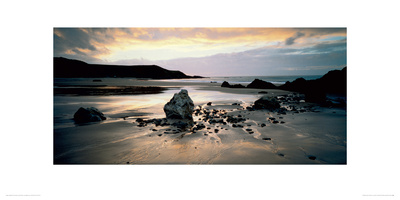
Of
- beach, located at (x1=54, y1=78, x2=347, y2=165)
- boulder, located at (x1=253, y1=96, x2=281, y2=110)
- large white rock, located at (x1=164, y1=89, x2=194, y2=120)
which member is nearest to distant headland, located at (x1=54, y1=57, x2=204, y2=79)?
beach, located at (x1=54, y1=78, x2=347, y2=165)

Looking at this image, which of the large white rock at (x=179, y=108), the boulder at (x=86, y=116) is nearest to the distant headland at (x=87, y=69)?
the boulder at (x=86, y=116)

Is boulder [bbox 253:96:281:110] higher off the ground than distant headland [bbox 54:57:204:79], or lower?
lower

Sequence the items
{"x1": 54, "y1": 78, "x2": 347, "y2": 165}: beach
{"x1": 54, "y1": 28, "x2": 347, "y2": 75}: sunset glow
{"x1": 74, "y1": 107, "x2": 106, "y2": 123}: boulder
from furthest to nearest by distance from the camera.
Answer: {"x1": 74, "y1": 107, "x2": 106, "y2": 123}: boulder, {"x1": 54, "y1": 28, "x2": 347, "y2": 75}: sunset glow, {"x1": 54, "y1": 78, "x2": 347, "y2": 165}: beach

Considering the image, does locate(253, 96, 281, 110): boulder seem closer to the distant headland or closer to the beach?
the beach

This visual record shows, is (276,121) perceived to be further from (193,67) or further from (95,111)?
(95,111)

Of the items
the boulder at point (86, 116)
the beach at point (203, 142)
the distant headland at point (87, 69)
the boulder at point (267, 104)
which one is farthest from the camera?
the boulder at point (267, 104)

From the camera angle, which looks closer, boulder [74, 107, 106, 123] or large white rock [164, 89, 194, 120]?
boulder [74, 107, 106, 123]

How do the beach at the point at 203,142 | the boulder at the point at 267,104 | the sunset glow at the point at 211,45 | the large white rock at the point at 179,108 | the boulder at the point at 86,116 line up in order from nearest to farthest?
the beach at the point at 203,142 → the sunset glow at the point at 211,45 → the boulder at the point at 86,116 → the large white rock at the point at 179,108 → the boulder at the point at 267,104

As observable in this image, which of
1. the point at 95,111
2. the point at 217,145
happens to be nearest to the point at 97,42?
the point at 95,111

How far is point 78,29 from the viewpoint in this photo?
4.20m

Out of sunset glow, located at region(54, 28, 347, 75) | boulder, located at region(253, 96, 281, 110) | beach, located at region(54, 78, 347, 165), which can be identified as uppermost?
sunset glow, located at region(54, 28, 347, 75)

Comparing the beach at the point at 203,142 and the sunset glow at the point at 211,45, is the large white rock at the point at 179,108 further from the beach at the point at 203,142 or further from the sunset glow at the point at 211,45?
→ the sunset glow at the point at 211,45

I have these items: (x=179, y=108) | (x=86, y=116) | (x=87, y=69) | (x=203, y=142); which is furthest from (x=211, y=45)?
(x=87, y=69)
